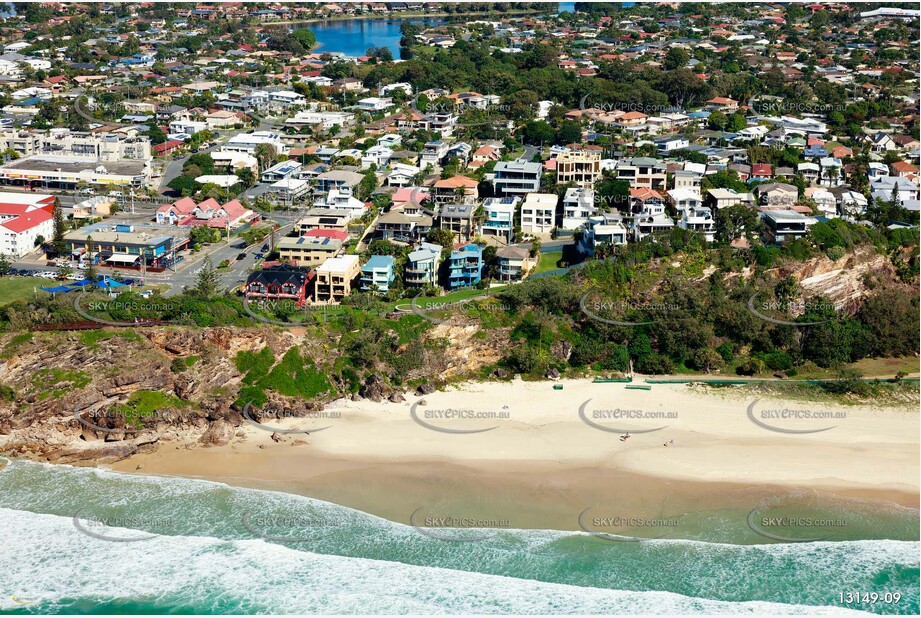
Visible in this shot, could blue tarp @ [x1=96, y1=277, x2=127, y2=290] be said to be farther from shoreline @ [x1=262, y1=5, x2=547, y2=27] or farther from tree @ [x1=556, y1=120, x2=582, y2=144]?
shoreline @ [x1=262, y1=5, x2=547, y2=27]

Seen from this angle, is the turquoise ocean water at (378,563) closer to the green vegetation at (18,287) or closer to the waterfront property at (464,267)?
the green vegetation at (18,287)

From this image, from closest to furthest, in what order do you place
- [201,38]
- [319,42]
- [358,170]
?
[358,170] < [201,38] < [319,42]

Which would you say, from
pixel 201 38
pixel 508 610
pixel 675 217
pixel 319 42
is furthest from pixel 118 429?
pixel 319 42

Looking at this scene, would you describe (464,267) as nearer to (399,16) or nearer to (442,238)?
(442,238)

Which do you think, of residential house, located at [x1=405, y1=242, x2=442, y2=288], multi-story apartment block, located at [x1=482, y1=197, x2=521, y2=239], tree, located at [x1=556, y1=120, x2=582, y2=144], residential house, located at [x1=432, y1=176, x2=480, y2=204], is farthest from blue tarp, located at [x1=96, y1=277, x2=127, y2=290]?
tree, located at [x1=556, y1=120, x2=582, y2=144]

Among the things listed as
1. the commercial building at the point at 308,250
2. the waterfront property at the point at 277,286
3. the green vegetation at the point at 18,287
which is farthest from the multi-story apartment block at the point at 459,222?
the green vegetation at the point at 18,287

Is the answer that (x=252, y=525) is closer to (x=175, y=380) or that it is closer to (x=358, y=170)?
(x=175, y=380)
